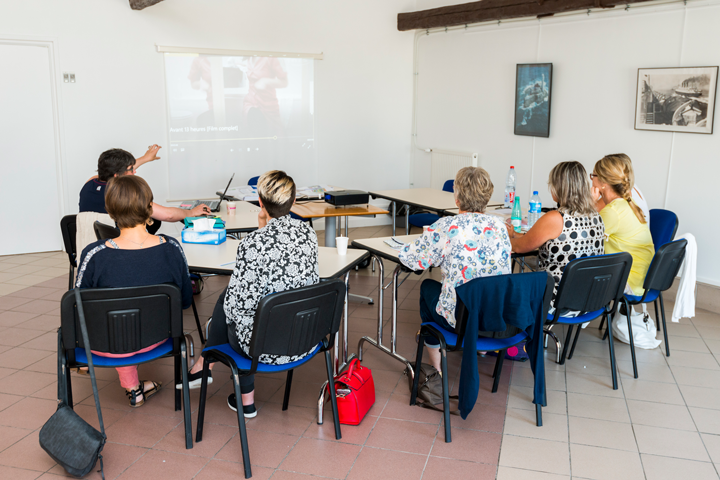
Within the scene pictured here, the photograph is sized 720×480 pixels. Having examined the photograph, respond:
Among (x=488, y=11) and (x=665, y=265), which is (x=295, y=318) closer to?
(x=665, y=265)

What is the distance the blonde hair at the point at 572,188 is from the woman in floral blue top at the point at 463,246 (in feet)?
1.77

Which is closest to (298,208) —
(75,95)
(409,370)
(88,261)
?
(409,370)

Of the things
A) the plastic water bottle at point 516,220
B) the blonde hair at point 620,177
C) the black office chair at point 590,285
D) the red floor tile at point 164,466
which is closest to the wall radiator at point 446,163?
the plastic water bottle at point 516,220

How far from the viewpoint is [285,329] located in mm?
2398

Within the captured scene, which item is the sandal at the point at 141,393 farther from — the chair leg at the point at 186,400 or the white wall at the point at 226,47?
the white wall at the point at 226,47

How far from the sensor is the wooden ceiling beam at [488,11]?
17.1ft

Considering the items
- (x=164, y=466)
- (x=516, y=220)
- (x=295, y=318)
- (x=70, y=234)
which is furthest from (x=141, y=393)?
(x=516, y=220)

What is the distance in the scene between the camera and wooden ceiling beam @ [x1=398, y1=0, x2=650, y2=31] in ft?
17.1

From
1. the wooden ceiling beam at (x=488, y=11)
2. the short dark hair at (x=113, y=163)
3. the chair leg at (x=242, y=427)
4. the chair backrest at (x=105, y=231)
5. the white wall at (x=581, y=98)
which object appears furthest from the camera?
the wooden ceiling beam at (x=488, y=11)

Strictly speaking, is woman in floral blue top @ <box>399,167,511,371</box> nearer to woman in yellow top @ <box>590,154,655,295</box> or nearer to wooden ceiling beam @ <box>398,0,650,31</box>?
woman in yellow top @ <box>590,154,655,295</box>

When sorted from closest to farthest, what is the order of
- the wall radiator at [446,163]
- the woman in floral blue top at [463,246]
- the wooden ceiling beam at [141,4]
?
the woman in floral blue top at [463,246] < the wooden ceiling beam at [141,4] < the wall radiator at [446,163]

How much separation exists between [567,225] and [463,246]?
81cm

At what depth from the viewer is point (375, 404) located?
10.1 ft

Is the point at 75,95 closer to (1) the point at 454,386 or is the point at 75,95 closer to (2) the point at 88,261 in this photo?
(2) the point at 88,261
